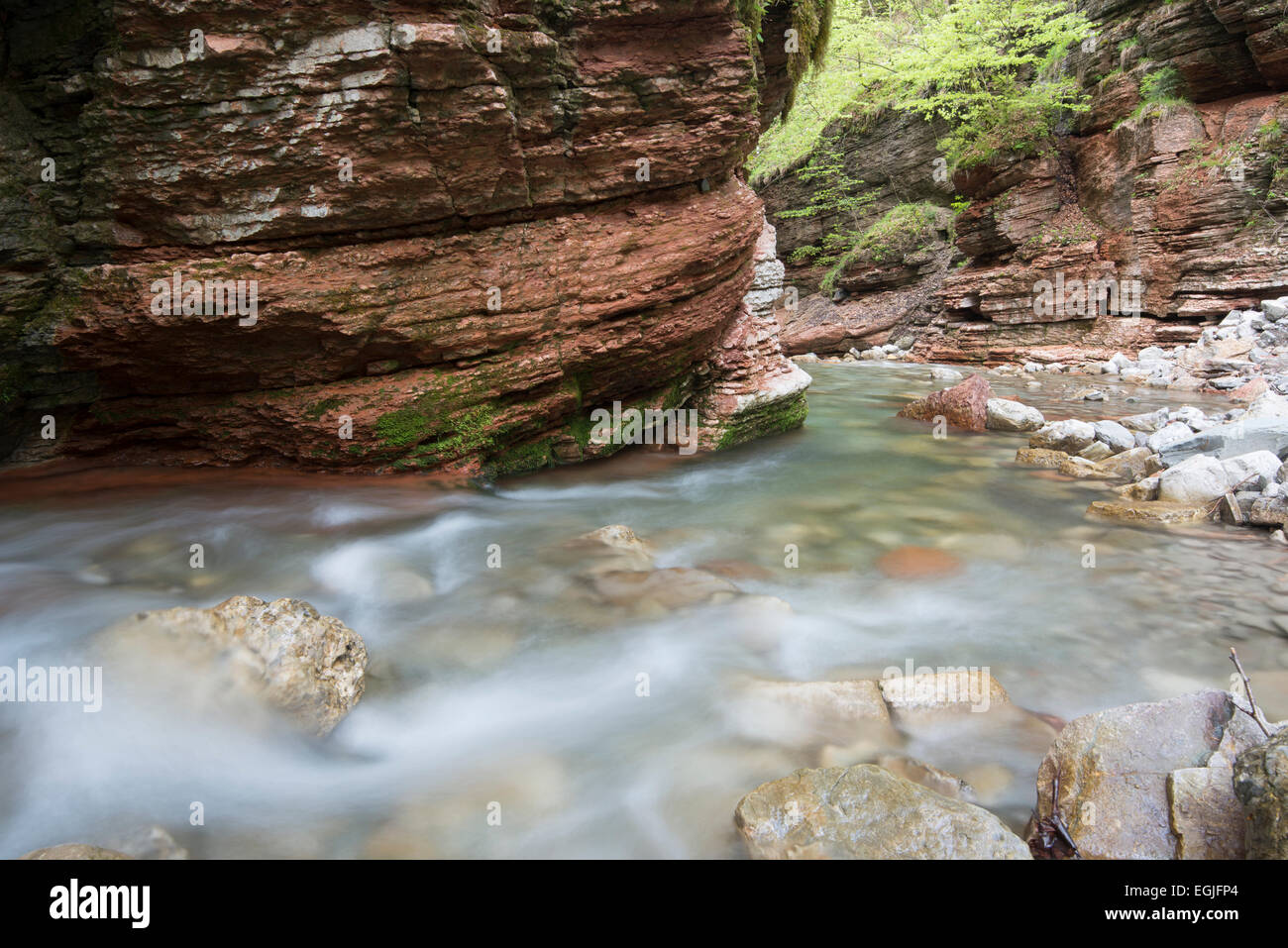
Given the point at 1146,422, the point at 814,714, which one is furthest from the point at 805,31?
the point at 814,714

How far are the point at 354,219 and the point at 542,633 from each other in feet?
12.0

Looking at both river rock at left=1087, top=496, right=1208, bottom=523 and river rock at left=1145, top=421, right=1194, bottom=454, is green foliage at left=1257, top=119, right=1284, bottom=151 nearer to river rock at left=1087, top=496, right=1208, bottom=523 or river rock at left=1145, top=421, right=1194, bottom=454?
river rock at left=1145, top=421, right=1194, bottom=454

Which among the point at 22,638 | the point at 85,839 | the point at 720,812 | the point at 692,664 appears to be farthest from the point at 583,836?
the point at 22,638

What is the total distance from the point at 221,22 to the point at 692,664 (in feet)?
16.8

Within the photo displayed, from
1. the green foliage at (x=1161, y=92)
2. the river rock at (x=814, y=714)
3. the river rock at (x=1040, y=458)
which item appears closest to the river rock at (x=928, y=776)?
the river rock at (x=814, y=714)

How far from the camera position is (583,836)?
260cm

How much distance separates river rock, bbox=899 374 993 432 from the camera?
9.47m

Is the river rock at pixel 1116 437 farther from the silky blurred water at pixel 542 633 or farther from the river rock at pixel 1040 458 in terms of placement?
the silky blurred water at pixel 542 633

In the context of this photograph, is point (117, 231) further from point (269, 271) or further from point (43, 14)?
point (43, 14)

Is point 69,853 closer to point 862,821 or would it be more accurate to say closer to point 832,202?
point 862,821

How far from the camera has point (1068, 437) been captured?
7836 millimetres

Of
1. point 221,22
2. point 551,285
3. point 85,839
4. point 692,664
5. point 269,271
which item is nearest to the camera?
point 85,839

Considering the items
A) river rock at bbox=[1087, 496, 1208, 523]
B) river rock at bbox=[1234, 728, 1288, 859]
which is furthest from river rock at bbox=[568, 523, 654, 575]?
river rock at bbox=[1087, 496, 1208, 523]

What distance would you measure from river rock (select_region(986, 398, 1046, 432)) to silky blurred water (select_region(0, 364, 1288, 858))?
8.67 ft
